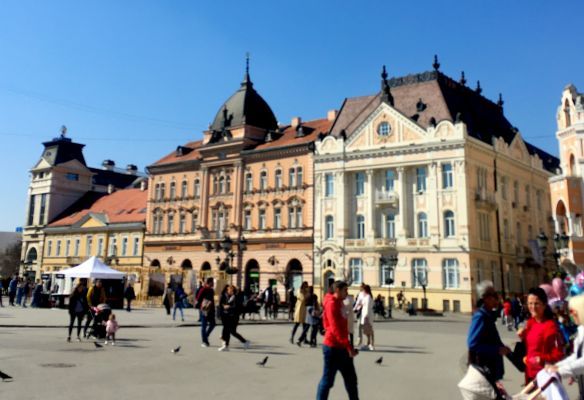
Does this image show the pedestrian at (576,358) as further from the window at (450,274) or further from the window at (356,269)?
the window at (356,269)

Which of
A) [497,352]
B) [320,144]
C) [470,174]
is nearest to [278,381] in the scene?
[497,352]

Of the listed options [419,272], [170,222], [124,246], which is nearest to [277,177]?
[170,222]

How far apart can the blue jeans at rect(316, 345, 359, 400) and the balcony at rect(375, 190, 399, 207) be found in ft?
126

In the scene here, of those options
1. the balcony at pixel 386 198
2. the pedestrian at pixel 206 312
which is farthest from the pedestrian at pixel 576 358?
the balcony at pixel 386 198

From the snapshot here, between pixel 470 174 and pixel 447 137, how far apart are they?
134 inches

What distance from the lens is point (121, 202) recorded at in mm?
67625

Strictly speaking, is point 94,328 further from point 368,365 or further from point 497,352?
point 497,352

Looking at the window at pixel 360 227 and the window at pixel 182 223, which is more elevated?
the window at pixel 182 223

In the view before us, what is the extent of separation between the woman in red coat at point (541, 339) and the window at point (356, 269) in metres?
39.5

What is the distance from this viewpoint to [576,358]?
529 cm

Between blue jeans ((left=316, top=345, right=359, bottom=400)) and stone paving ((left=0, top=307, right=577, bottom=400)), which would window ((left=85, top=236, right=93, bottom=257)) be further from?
blue jeans ((left=316, top=345, right=359, bottom=400))

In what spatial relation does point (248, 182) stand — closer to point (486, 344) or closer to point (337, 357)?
point (337, 357)

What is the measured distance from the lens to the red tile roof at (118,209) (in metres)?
62.6

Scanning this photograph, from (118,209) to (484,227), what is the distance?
42.3 metres
